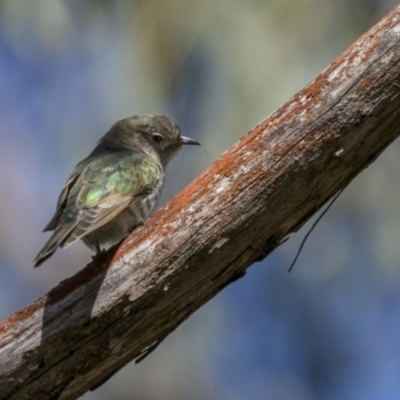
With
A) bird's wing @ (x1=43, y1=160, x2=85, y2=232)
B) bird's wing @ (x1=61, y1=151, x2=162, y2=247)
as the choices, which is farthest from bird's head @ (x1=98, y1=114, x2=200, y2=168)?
bird's wing @ (x1=43, y1=160, x2=85, y2=232)

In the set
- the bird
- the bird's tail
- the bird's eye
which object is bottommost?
the bird's tail

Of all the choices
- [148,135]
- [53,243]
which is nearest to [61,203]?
[53,243]

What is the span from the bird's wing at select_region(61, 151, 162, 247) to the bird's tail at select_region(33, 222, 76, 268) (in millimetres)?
30

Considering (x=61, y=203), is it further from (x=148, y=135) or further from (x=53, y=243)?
(x=148, y=135)

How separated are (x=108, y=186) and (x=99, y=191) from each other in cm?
9

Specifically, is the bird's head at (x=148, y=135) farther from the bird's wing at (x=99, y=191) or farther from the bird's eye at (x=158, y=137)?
the bird's wing at (x=99, y=191)

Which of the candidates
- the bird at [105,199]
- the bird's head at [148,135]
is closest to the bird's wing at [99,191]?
the bird at [105,199]

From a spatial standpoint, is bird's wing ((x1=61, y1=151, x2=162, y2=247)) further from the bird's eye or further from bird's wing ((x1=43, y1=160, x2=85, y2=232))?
the bird's eye

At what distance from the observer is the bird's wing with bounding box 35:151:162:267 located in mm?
4961

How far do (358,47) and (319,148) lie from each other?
23.3 inches

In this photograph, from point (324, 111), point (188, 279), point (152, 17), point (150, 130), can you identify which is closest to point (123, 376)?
point (150, 130)

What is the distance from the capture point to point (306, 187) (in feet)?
13.5

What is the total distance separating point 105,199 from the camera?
5.34 m

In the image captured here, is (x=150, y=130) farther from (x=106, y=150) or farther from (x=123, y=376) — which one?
(x=123, y=376)
